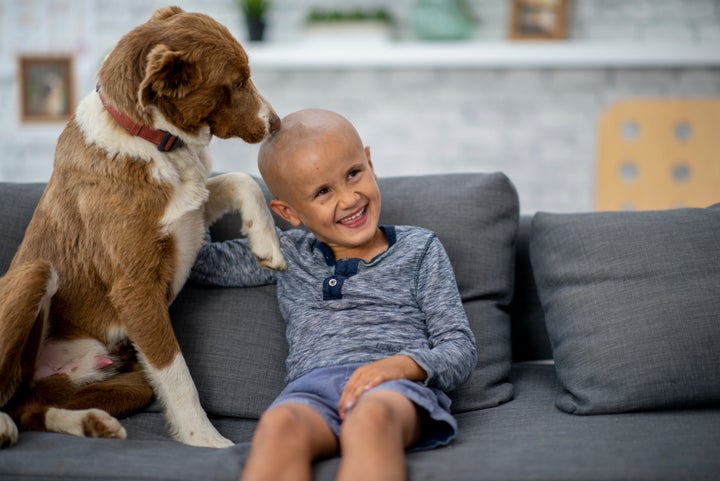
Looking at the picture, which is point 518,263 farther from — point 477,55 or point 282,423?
point 477,55

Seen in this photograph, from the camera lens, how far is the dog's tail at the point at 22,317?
1491 millimetres

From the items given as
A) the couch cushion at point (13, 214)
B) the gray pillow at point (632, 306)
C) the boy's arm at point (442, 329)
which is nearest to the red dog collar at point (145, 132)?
the couch cushion at point (13, 214)

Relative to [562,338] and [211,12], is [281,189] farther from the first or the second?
[211,12]

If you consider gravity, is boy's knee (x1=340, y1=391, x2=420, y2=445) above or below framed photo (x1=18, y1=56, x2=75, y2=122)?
below

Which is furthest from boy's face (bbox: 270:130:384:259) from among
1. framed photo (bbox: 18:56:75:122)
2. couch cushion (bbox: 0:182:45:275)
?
framed photo (bbox: 18:56:75:122)

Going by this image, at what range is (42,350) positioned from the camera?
1.64 meters

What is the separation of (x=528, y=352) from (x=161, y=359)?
1.00m

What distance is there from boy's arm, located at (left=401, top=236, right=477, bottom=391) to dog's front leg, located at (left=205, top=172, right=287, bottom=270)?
0.33 metres

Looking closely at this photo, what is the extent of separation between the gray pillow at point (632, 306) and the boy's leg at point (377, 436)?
0.52 metres

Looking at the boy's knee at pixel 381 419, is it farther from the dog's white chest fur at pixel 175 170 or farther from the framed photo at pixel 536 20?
the framed photo at pixel 536 20

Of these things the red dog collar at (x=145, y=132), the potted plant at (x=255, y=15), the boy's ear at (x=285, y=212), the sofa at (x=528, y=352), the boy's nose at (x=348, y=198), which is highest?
the potted plant at (x=255, y=15)

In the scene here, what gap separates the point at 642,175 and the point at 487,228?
2265 mm

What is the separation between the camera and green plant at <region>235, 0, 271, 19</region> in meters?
4.09

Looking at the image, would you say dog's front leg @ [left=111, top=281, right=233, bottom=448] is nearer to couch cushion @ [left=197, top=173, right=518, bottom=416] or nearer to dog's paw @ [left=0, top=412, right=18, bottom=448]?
couch cushion @ [left=197, top=173, right=518, bottom=416]
